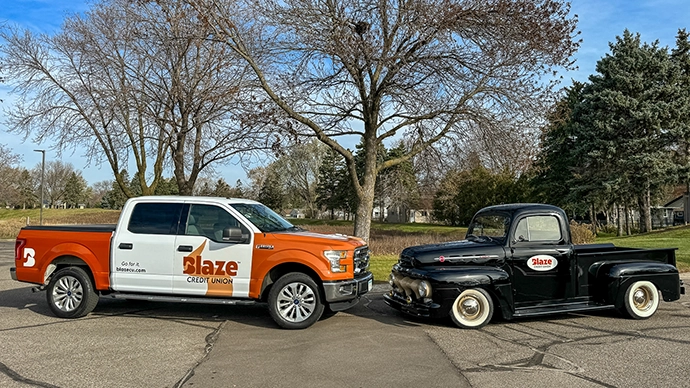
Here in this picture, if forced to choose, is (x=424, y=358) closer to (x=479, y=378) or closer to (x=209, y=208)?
(x=479, y=378)

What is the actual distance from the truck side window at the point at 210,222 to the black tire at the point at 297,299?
1.02m

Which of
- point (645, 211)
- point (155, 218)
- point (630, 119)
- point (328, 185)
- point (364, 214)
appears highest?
point (630, 119)

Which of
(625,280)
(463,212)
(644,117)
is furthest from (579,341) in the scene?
(463,212)

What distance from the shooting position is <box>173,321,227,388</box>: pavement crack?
535 centimetres

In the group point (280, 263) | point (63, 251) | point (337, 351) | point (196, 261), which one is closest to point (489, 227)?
point (280, 263)

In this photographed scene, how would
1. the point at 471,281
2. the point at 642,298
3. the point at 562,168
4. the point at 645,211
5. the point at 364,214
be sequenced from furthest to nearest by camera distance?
1. the point at 562,168
2. the point at 645,211
3. the point at 364,214
4. the point at 642,298
5. the point at 471,281

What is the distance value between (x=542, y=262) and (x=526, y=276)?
1.11 ft

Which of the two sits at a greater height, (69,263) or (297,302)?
(69,263)

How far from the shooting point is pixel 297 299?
7727 millimetres

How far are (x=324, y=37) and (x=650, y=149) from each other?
28.8 meters

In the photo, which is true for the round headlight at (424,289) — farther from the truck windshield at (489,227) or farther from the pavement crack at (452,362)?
the truck windshield at (489,227)

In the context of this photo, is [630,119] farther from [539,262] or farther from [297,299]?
[297,299]

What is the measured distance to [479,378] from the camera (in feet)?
17.8

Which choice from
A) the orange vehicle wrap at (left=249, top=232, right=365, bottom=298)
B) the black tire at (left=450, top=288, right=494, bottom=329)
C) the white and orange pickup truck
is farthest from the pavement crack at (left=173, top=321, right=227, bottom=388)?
the black tire at (left=450, top=288, right=494, bottom=329)
